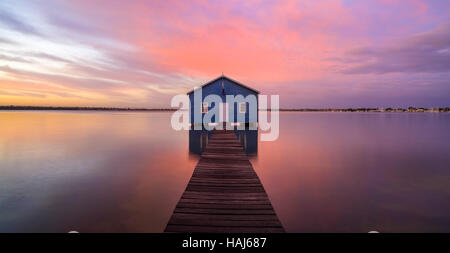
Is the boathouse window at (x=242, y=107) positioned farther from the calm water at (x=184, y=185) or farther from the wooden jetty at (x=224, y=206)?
the wooden jetty at (x=224, y=206)

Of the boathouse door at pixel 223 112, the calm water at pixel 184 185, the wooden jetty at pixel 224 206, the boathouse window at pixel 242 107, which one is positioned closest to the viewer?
the wooden jetty at pixel 224 206

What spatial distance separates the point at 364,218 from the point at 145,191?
28.3 feet

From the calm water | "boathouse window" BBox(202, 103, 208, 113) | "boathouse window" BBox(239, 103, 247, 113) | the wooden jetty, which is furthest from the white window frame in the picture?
the wooden jetty

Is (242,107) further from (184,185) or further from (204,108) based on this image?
(184,185)

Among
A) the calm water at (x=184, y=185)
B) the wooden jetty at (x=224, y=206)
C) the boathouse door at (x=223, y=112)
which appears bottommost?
the calm water at (x=184, y=185)

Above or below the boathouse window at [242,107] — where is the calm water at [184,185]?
below

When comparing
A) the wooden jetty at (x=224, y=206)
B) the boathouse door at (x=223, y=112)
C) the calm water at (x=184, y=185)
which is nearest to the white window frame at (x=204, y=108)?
the boathouse door at (x=223, y=112)

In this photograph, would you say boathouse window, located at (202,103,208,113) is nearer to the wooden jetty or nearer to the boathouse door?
the boathouse door

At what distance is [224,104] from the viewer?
25.5m

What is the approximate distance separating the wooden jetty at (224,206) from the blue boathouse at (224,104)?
16.2m

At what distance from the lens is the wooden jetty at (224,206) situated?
16.5 ft

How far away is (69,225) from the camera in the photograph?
7.23m

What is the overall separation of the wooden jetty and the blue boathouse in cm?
1617
